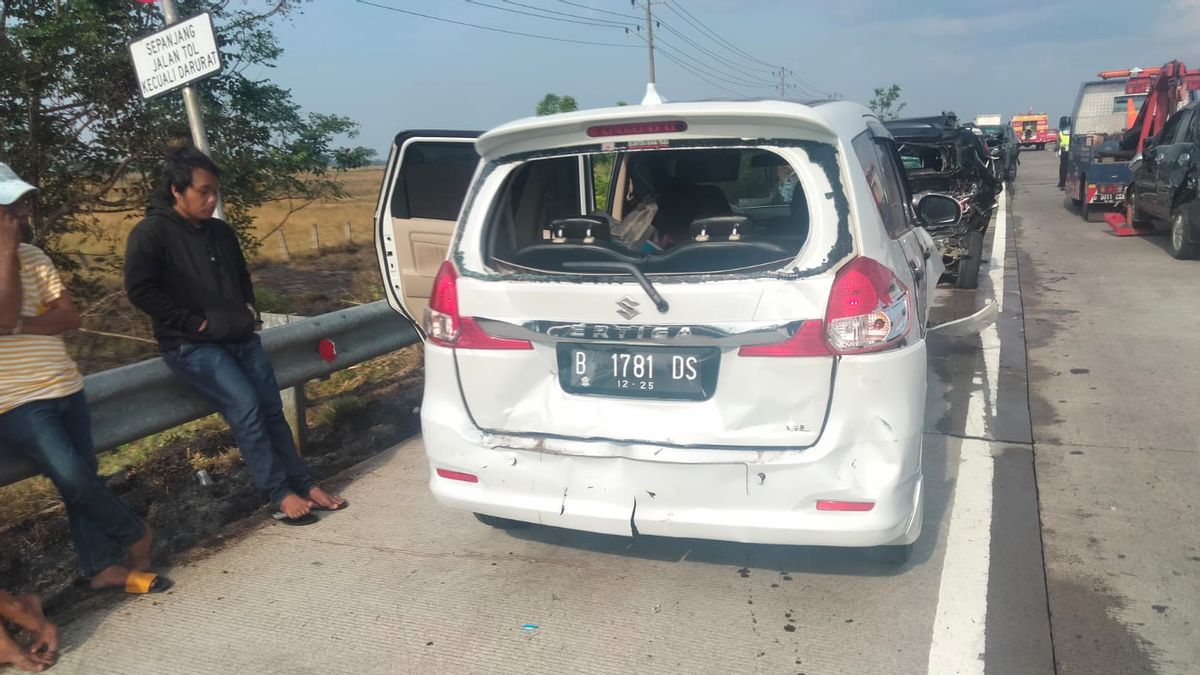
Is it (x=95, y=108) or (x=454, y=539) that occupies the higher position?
(x=95, y=108)

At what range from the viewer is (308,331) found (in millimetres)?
4887

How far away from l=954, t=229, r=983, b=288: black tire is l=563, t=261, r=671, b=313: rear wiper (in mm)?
7636

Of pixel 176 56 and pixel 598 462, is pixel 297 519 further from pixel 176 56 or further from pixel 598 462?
pixel 176 56

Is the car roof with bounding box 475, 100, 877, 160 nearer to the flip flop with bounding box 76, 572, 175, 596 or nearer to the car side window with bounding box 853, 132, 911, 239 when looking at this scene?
the car side window with bounding box 853, 132, 911, 239

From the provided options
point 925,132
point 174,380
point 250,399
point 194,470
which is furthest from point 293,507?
point 925,132

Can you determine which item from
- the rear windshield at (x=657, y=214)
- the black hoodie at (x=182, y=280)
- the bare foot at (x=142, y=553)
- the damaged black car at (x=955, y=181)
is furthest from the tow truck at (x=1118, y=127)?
the bare foot at (x=142, y=553)

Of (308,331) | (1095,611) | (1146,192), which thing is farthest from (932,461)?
(1146,192)

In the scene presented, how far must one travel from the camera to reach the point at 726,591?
3.38m

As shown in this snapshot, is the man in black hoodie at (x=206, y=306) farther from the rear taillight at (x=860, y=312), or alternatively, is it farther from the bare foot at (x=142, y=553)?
the rear taillight at (x=860, y=312)

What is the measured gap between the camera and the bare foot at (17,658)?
299 centimetres

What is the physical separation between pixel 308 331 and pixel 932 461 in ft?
11.5

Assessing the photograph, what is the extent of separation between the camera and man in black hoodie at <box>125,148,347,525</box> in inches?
151

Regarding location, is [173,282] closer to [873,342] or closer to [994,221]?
[873,342]

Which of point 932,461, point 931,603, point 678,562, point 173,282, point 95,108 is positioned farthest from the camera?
point 95,108
